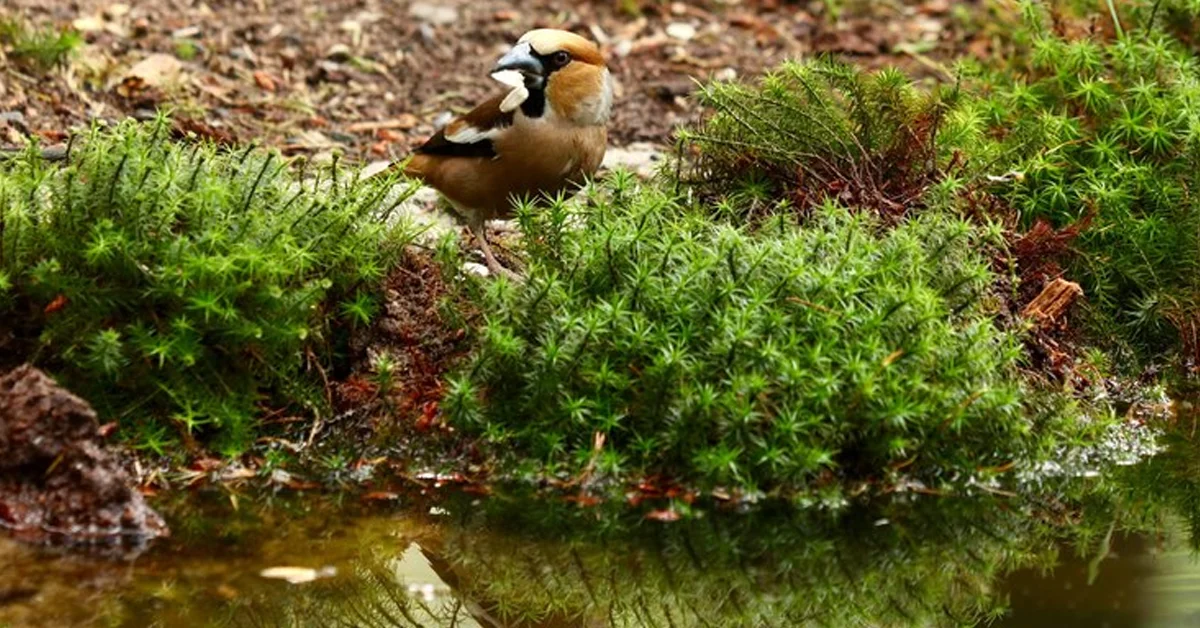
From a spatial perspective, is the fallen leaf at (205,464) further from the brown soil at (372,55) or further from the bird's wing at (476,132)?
the brown soil at (372,55)

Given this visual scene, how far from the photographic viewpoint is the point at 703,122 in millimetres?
6320

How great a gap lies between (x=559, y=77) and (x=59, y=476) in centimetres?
231

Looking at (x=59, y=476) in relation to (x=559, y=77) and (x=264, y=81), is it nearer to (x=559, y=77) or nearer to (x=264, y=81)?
(x=559, y=77)

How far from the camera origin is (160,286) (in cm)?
504

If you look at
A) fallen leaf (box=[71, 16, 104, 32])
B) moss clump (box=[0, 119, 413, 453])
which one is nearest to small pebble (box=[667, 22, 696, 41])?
fallen leaf (box=[71, 16, 104, 32])

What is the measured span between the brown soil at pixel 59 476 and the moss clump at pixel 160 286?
0.82 ft

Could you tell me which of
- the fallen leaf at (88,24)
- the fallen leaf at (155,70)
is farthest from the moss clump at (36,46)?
the fallen leaf at (88,24)

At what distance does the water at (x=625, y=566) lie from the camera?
14.4ft

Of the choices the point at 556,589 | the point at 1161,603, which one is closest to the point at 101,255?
the point at 556,589

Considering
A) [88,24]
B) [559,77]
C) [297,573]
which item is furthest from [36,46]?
[297,573]

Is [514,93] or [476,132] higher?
[514,93]

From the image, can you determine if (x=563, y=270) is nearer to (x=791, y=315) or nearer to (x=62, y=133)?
(x=791, y=315)

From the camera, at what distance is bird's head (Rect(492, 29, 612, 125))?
6.24m

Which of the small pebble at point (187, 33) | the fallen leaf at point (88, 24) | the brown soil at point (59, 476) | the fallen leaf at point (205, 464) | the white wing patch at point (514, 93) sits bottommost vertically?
the fallen leaf at point (205, 464)
